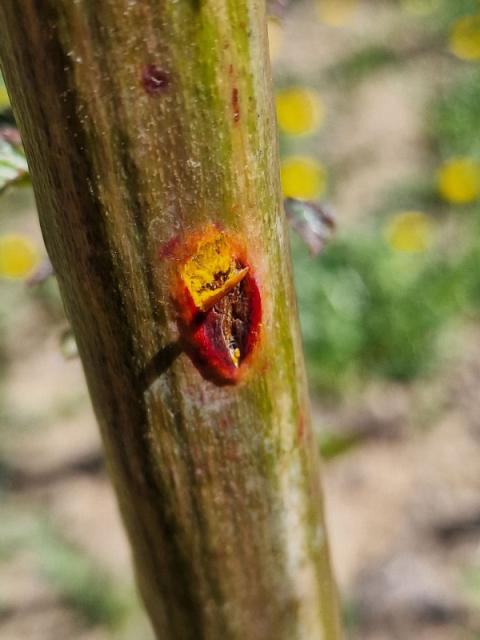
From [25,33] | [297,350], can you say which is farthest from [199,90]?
[297,350]

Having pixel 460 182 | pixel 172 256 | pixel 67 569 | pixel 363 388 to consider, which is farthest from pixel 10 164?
pixel 460 182

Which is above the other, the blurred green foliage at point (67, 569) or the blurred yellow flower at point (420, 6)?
the blurred yellow flower at point (420, 6)

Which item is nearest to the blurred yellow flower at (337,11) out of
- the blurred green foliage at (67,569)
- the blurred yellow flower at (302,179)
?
the blurred yellow flower at (302,179)

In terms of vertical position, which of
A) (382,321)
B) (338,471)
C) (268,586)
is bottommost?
(338,471)

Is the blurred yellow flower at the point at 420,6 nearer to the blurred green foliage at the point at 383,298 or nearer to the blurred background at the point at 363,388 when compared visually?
the blurred background at the point at 363,388

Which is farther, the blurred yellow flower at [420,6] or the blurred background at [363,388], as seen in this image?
the blurred yellow flower at [420,6]

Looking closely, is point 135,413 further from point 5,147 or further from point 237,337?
point 5,147

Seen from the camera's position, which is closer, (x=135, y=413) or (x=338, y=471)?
(x=135, y=413)
